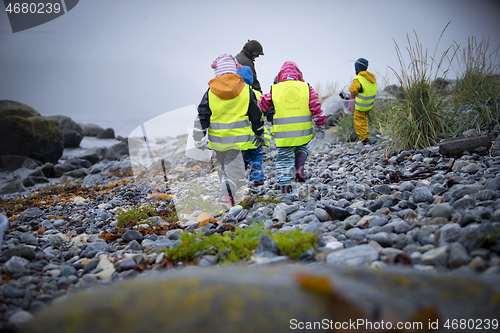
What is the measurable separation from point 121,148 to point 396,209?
46.7 feet

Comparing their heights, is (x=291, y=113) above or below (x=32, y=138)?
below

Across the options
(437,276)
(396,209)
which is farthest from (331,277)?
(396,209)

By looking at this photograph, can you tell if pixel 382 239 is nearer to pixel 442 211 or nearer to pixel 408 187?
pixel 442 211

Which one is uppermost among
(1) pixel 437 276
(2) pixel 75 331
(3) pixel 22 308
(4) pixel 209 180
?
(2) pixel 75 331

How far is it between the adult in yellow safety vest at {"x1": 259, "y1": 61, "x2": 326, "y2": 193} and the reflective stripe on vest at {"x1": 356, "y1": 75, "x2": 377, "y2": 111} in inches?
134

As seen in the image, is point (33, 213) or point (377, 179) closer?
point (377, 179)

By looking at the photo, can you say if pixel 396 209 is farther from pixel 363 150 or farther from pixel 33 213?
pixel 33 213

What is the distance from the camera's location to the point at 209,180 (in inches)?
283

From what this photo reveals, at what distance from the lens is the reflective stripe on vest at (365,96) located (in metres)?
7.96

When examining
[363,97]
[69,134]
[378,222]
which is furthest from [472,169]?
[69,134]

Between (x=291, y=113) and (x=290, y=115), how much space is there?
0.12 feet

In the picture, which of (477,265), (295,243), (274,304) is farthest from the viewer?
(295,243)

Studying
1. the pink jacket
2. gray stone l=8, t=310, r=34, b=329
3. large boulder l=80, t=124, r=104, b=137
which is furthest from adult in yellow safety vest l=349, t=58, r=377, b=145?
large boulder l=80, t=124, r=104, b=137

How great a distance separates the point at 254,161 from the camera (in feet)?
17.5
